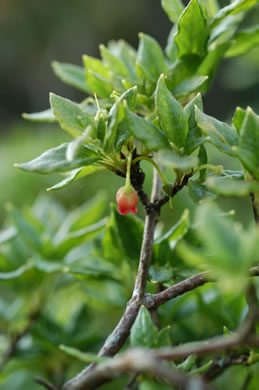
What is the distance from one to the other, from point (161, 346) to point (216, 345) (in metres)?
0.13

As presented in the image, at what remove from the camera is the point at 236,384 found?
1176 mm

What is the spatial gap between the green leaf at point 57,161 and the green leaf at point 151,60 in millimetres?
257

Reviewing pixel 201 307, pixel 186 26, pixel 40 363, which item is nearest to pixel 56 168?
pixel 186 26

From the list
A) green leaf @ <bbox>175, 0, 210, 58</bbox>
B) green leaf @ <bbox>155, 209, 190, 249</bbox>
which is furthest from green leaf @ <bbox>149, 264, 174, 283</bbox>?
green leaf @ <bbox>175, 0, 210, 58</bbox>

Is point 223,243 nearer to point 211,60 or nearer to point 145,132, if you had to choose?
point 145,132

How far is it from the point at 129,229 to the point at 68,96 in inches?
207

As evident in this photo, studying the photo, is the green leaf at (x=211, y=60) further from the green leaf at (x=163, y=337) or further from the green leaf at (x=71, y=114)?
the green leaf at (x=163, y=337)

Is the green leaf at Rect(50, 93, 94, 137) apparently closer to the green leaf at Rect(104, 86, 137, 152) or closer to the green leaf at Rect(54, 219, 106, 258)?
the green leaf at Rect(104, 86, 137, 152)

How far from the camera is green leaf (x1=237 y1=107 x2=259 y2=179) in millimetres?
595

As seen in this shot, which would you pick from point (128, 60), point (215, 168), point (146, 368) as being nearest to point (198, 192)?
point (215, 168)

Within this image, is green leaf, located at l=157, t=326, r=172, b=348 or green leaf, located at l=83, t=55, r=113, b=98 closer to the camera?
green leaf, located at l=157, t=326, r=172, b=348

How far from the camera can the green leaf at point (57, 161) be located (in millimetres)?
592

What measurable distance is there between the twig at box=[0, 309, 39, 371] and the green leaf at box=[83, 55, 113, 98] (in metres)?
0.56

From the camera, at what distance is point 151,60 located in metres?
0.85
